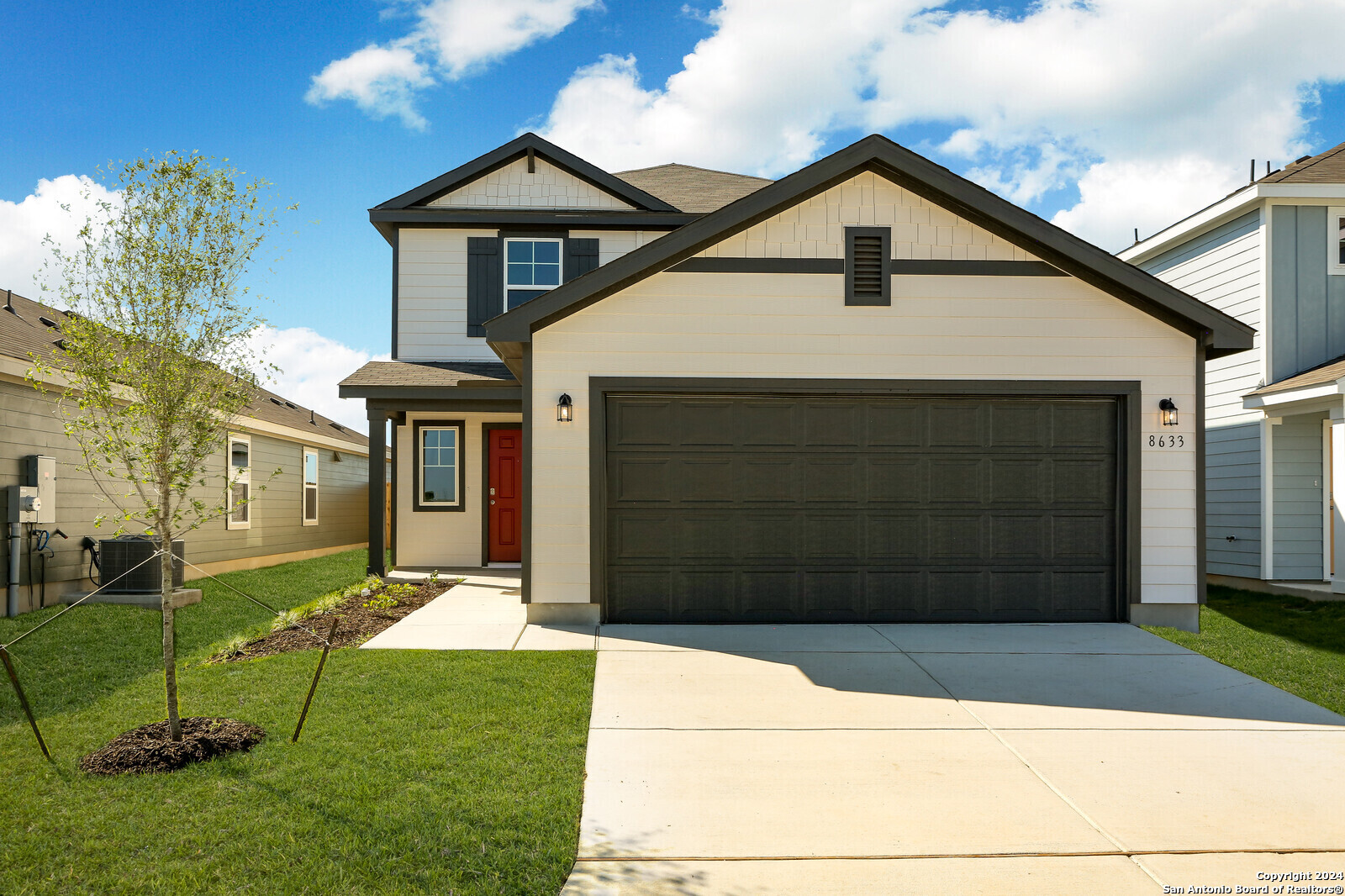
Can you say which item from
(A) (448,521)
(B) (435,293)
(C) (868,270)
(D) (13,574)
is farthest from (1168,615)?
(D) (13,574)

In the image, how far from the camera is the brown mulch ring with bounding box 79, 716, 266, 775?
4.29 metres

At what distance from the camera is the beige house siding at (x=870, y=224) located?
830 centimetres

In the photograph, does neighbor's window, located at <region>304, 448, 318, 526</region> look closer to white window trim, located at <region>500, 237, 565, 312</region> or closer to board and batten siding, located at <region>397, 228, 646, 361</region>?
board and batten siding, located at <region>397, 228, 646, 361</region>

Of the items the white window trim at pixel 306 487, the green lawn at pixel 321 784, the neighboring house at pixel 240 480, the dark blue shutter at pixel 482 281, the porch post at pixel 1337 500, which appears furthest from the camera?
the white window trim at pixel 306 487

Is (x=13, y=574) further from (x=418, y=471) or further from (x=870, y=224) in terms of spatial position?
(x=870, y=224)

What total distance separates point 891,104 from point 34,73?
38.7 feet

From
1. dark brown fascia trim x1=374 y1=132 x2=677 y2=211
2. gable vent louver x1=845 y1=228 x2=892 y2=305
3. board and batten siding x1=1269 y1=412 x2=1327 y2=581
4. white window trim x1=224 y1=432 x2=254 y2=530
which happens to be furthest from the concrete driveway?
white window trim x1=224 y1=432 x2=254 y2=530

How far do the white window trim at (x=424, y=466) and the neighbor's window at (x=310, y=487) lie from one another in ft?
18.8

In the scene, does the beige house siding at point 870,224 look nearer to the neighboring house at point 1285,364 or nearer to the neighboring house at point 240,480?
the neighboring house at point 240,480

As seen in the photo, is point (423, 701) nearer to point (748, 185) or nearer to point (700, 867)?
point (700, 867)

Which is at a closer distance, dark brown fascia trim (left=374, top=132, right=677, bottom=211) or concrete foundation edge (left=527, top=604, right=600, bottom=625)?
concrete foundation edge (left=527, top=604, right=600, bottom=625)

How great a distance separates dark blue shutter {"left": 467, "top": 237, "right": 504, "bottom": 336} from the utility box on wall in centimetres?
563

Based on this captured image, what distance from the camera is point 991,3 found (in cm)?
1020

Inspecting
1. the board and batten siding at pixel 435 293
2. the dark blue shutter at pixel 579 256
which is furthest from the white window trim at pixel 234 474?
the dark blue shutter at pixel 579 256
